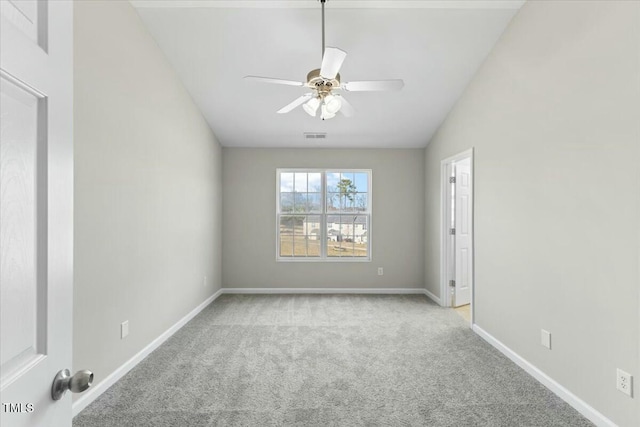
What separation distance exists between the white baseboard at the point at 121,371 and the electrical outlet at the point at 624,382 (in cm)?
293

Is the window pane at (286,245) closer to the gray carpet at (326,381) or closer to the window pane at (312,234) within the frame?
the window pane at (312,234)

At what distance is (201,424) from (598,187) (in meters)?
2.72

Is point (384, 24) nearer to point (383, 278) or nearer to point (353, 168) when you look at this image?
point (353, 168)

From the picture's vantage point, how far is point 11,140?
2.22 feet

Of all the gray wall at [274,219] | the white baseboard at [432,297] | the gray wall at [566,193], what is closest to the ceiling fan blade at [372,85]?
the gray wall at [566,193]

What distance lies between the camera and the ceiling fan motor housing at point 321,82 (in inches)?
104

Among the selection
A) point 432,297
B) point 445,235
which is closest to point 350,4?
point 445,235

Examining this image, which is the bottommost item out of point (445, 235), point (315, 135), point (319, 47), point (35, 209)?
point (445, 235)

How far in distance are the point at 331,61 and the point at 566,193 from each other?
180 cm

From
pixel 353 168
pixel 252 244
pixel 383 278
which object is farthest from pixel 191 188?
pixel 383 278

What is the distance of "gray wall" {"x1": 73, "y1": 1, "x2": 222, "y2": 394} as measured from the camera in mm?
2350

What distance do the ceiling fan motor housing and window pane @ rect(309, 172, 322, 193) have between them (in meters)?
3.08

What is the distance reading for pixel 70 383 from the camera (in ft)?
2.68

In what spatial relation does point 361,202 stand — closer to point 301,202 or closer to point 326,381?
point 301,202
